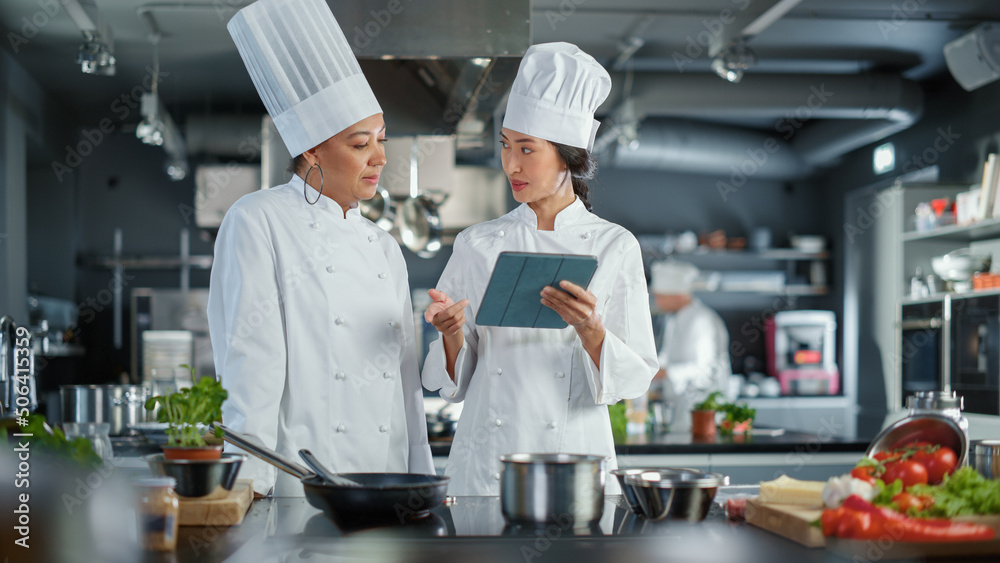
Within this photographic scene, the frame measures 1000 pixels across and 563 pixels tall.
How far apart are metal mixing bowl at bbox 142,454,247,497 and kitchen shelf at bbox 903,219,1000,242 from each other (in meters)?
4.89

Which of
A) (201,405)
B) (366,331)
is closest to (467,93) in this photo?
(366,331)

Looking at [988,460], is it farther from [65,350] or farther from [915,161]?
[65,350]

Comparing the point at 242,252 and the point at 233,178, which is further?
the point at 233,178

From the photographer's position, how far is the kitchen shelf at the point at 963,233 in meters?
5.13

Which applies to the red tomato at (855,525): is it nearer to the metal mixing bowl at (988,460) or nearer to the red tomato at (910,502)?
the red tomato at (910,502)

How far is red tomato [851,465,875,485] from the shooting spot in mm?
1290

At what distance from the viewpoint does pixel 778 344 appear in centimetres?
729

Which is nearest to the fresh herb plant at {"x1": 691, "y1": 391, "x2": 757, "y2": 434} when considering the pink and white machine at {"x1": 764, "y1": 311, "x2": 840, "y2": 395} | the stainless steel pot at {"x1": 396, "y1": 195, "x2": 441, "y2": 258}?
the stainless steel pot at {"x1": 396, "y1": 195, "x2": 441, "y2": 258}

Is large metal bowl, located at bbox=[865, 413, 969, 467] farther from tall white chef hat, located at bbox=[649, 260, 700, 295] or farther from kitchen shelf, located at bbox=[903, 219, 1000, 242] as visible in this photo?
tall white chef hat, located at bbox=[649, 260, 700, 295]

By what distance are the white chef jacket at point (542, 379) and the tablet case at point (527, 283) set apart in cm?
16

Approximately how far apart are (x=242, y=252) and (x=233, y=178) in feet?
15.2

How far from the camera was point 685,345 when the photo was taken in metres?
5.47

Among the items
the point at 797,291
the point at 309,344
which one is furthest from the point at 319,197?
the point at 797,291

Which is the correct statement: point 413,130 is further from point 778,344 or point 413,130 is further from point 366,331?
point 778,344
